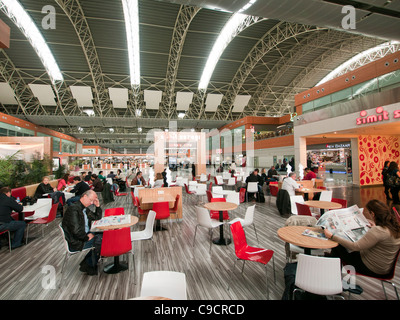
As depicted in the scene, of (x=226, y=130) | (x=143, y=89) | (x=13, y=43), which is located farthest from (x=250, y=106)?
(x=13, y=43)

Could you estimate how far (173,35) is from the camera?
47.1 feet

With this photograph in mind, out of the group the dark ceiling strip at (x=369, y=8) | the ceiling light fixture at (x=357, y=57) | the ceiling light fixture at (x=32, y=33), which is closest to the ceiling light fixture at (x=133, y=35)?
the ceiling light fixture at (x=32, y=33)

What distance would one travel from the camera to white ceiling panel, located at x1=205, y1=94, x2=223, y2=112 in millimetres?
21030

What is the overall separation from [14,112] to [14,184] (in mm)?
18221

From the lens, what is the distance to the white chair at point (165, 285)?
60.6 inches

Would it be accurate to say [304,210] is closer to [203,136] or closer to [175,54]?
[203,136]

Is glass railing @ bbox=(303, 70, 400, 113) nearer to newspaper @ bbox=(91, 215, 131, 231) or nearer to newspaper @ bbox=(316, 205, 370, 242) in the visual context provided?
newspaper @ bbox=(316, 205, 370, 242)

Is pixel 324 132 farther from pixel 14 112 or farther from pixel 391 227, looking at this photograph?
pixel 14 112

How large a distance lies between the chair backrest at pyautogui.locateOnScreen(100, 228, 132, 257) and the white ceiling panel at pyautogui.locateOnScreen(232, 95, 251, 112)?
21133 mm

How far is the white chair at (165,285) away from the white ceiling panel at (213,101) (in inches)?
815

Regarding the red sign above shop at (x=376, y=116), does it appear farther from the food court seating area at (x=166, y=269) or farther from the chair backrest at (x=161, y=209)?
the chair backrest at (x=161, y=209)

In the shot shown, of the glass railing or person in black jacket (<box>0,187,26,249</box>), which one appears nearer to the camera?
person in black jacket (<box>0,187,26,249</box>)

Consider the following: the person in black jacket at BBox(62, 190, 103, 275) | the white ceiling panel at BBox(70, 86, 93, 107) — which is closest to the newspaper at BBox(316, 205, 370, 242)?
the person in black jacket at BBox(62, 190, 103, 275)
